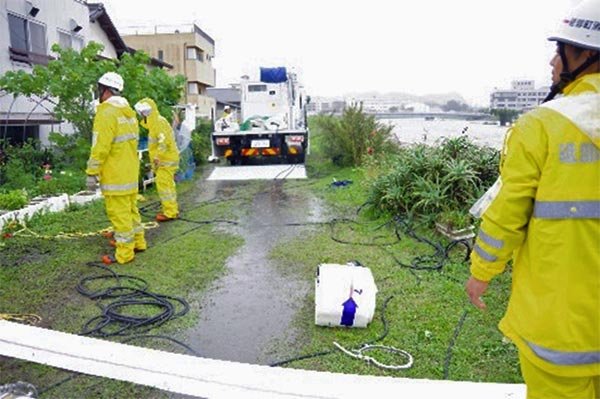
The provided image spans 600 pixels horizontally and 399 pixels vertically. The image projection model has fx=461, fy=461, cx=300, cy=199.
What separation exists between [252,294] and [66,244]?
8.91ft

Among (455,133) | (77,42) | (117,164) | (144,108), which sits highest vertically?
(77,42)

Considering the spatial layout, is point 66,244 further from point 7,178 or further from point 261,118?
point 261,118

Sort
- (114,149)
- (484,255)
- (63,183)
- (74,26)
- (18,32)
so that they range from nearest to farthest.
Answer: (484,255)
(114,149)
(63,183)
(18,32)
(74,26)

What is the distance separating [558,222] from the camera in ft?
5.33

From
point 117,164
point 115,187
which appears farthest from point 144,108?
point 115,187

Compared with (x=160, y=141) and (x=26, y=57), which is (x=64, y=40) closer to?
(x=26, y=57)

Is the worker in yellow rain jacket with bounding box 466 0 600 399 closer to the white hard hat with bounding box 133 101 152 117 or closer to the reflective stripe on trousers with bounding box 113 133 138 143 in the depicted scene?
the reflective stripe on trousers with bounding box 113 133 138 143

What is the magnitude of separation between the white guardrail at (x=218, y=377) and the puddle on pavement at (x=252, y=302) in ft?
1.27

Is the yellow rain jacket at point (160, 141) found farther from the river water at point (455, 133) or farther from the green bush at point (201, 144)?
the green bush at point (201, 144)

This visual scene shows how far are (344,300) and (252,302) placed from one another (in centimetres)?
104

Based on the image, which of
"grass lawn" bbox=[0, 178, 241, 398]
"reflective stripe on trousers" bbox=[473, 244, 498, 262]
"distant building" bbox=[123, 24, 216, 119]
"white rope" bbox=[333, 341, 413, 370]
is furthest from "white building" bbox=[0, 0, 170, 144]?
"distant building" bbox=[123, 24, 216, 119]

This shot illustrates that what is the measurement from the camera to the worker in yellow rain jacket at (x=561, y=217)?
160 cm

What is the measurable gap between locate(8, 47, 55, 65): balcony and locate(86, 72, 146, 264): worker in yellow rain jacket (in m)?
7.42

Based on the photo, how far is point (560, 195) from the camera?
161 cm
